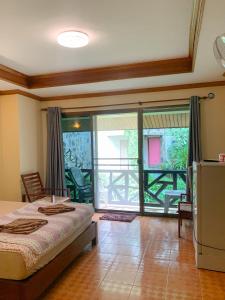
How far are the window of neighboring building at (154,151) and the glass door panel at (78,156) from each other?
123 centimetres

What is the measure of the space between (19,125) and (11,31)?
2.31m

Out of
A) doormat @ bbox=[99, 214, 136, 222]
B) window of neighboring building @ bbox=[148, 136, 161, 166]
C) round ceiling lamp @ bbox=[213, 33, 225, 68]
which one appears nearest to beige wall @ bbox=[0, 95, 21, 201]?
doormat @ bbox=[99, 214, 136, 222]

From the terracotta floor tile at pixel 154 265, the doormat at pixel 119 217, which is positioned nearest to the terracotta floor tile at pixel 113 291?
the terracotta floor tile at pixel 154 265

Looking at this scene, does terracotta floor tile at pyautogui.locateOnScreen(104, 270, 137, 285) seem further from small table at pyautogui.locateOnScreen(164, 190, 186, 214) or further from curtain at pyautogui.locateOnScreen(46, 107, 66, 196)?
curtain at pyautogui.locateOnScreen(46, 107, 66, 196)

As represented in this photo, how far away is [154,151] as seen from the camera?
4922 mm

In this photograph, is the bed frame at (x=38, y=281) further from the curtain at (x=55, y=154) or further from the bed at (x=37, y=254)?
the curtain at (x=55, y=154)

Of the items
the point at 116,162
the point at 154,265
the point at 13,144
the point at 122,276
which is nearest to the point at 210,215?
the point at 154,265

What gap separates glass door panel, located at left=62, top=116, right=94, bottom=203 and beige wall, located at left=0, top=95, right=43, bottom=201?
84 cm

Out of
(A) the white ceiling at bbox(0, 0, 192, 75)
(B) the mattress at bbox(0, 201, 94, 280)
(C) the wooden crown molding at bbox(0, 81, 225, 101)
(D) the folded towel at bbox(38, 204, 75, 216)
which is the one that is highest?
(A) the white ceiling at bbox(0, 0, 192, 75)

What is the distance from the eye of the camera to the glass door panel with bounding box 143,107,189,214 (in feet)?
15.5

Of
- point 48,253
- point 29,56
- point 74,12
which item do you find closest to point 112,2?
point 74,12

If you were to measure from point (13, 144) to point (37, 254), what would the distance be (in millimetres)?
3010

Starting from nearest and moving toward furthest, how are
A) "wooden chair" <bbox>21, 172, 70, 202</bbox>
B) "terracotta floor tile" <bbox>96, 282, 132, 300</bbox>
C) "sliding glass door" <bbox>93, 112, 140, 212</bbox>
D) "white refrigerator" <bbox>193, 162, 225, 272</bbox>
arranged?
"terracotta floor tile" <bbox>96, 282, 132, 300</bbox> → "white refrigerator" <bbox>193, 162, 225, 272</bbox> → "wooden chair" <bbox>21, 172, 70, 202</bbox> → "sliding glass door" <bbox>93, 112, 140, 212</bbox>

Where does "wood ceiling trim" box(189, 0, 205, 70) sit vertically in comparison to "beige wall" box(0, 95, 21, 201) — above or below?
above
